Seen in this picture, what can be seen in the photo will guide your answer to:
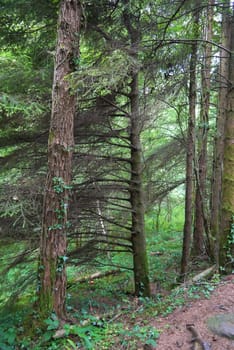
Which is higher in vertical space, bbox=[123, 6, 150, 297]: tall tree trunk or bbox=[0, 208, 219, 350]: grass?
bbox=[123, 6, 150, 297]: tall tree trunk

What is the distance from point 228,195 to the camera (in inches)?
207

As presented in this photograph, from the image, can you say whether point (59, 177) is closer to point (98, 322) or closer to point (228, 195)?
point (98, 322)

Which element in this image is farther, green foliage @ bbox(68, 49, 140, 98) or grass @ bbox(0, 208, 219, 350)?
green foliage @ bbox(68, 49, 140, 98)

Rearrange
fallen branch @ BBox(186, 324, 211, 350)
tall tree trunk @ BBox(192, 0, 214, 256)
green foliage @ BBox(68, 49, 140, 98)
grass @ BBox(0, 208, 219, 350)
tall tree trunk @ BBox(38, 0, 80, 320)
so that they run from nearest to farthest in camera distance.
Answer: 1. fallen branch @ BBox(186, 324, 211, 350)
2. grass @ BBox(0, 208, 219, 350)
3. green foliage @ BBox(68, 49, 140, 98)
4. tall tree trunk @ BBox(38, 0, 80, 320)
5. tall tree trunk @ BBox(192, 0, 214, 256)

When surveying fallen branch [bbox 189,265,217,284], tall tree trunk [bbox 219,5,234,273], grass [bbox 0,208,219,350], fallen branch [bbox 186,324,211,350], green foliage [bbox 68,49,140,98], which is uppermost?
green foliage [bbox 68,49,140,98]

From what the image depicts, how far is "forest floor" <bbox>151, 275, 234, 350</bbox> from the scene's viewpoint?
312 centimetres

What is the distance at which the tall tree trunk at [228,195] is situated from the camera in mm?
5129

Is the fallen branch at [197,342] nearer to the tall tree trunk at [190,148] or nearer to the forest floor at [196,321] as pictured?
the forest floor at [196,321]

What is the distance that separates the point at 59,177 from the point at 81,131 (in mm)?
1771

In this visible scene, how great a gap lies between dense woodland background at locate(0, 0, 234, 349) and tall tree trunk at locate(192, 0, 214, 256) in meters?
0.07

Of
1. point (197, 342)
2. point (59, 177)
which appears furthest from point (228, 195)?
point (59, 177)

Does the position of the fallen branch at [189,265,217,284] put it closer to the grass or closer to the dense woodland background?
the dense woodland background

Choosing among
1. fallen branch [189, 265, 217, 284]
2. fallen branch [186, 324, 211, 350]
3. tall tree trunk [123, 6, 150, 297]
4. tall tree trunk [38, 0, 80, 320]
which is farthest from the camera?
tall tree trunk [123, 6, 150, 297]

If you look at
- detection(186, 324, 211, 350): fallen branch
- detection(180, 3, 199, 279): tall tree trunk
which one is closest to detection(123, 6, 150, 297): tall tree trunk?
detection(180, 3, 199, 279): tall tree trunk
